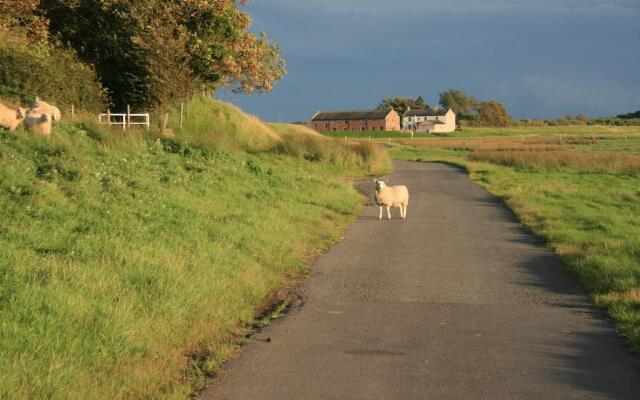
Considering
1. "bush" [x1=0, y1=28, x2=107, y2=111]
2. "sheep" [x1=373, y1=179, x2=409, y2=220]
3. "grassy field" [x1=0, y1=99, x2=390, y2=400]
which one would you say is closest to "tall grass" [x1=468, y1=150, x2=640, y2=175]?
"sheep" [x1=373, y1=179, x2=409, y2=220]

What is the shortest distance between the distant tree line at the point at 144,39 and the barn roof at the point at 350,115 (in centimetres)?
11652

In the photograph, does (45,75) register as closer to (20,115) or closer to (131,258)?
(20,115)

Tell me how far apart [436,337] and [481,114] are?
592ft

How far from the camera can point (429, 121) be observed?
155 metres

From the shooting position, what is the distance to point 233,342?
7219 millimetres

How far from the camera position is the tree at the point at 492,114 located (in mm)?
175375

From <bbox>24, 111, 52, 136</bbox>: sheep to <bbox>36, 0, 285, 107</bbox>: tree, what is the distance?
14.9 m

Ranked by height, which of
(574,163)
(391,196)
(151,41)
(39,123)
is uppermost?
(151,41)

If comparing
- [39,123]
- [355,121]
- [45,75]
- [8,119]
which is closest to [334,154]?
[45,75]

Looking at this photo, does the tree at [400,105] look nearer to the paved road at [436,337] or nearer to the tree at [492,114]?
the tree at [492,114]

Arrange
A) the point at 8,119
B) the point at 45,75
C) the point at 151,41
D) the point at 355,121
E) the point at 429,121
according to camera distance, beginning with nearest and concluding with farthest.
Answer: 1. the point at 8,119
2. the point at 45,75
3. the point at 151,41
4. the point at 355,121
5. the point at 429,121

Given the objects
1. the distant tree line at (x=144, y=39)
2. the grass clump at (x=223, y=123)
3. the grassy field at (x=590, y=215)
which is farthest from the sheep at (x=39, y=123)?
the grass clump at (x=223, y=123)

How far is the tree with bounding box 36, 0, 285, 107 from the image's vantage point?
31.7m

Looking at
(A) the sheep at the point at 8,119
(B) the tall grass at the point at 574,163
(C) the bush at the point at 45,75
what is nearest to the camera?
(A) the sheep at the point at 8,119
